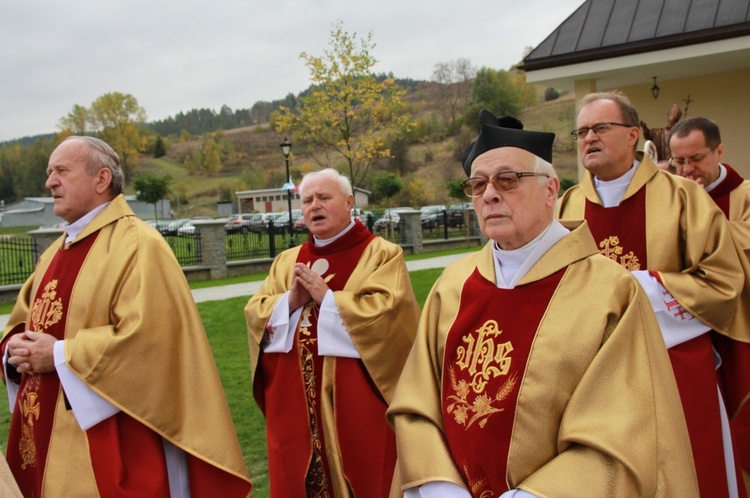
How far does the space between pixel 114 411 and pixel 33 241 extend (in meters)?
13.3

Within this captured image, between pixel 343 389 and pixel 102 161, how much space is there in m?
1.79

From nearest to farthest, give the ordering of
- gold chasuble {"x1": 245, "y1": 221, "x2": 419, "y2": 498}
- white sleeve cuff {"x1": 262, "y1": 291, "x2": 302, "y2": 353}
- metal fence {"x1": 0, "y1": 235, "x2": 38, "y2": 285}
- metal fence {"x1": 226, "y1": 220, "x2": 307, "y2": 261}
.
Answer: gold chasuble {"x1": 245, "y1": 221, "x2": 419, "y2": 498} → white sleeve cuff {"x1": 262, "y1": 291, "x2": 302, "y2": 353} → metal fence {"x1": 0, "y1": 235, "x2": 38, "y2": 285} → metal fence {"x1": 226, "y1": 220, "x2": 307, "y2": 261}

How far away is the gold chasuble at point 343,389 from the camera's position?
155 inches

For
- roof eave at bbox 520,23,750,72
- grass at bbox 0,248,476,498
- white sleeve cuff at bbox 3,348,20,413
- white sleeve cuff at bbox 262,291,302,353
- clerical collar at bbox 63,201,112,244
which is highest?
roof eave at bbox 520,23,750,72

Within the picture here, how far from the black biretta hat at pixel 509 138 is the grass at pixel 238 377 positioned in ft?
10.7

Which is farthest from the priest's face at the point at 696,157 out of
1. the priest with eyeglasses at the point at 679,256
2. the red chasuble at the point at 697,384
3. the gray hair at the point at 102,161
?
the gray hair at the point at 102,161

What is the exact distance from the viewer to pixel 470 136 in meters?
75.6

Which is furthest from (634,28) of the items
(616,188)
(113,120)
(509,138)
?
(113,120)

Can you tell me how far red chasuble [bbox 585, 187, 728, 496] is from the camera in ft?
10.4

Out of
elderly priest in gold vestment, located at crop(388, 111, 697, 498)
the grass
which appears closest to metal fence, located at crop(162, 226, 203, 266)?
the grass

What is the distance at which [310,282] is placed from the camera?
397 cm

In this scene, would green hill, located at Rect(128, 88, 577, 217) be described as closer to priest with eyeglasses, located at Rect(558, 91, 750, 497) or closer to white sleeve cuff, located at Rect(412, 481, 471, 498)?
priest with eyeglasses, located at Rect(558, 91, 750, 497)

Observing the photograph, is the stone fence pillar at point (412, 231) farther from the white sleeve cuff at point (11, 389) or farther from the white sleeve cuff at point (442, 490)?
the white sleeve cuff at point (442, 490)

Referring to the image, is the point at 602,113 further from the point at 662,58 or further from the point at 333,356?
the point at 662,58
